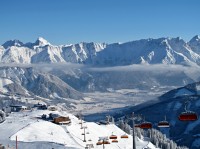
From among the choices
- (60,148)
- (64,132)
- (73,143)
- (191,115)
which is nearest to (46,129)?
(64,132)

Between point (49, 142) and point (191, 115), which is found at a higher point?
point (191, 115)

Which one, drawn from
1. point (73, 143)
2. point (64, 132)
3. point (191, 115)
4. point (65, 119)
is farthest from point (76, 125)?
point (191, 115)

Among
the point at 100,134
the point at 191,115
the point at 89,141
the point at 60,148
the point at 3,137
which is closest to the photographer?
the point at 191,115

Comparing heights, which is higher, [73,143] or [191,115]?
[191,115]

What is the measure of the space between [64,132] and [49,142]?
92.6 ft

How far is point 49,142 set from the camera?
14588cm

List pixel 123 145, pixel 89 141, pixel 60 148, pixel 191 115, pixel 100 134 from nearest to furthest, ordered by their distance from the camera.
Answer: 1. pixel 191 115
2. pixel 60 148
3. pixel 89 141
4. pixel 123 145
5. pixel 100 134

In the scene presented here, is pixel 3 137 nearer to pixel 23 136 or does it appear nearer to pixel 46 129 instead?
pixel 23 136

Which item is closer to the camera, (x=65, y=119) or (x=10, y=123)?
(x=10, y=123)

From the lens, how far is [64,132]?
174 m

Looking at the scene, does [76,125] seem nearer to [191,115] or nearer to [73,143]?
[73,143]

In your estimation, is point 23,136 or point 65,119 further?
point 65,119

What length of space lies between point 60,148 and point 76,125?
54.7 meters

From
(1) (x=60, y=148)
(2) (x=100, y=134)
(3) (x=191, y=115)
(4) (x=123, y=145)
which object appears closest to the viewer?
(3) (x=191, y=115)
